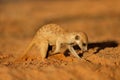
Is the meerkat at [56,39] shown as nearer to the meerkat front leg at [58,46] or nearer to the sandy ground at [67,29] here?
the meerkat front leg at [58,46]

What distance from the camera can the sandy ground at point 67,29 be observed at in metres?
8.63

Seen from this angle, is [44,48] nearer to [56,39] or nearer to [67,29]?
[56,39]

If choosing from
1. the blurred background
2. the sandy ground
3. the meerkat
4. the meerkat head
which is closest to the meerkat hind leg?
the meerkat

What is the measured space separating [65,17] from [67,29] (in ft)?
15.9

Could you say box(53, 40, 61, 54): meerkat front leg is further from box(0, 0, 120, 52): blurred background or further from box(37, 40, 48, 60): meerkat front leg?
box(0, 0, 120, 52): blurred background

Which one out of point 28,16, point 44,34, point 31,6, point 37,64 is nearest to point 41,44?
point 44,34

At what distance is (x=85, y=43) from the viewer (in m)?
9.79

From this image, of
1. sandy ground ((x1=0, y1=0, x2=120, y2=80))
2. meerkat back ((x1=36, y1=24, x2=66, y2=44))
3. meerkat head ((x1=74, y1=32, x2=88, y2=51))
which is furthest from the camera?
meerkat back ((x1=36, y1=24, x2=66, y2=44))

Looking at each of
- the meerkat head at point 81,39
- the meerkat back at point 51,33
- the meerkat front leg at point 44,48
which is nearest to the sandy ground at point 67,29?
the meerkat front leg at point 44,48

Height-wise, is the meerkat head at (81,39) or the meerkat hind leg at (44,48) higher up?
the meerkat head at (81,39)

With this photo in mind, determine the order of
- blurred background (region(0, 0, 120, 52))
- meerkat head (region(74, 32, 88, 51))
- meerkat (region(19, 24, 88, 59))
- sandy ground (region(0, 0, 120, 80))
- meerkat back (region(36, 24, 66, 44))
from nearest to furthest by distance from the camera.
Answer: sandy ground (region(0, 0, 120, 80)), meerkat head (region(74, 32, 88, 51)), meerkat (region(19, 24, 88, 59)), meerkat back (region(36, 24, 66, 44)), blurred background (region(0, 0, 120, 52))

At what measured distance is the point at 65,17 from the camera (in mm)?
25094

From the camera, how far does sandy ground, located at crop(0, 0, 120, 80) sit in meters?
8.63

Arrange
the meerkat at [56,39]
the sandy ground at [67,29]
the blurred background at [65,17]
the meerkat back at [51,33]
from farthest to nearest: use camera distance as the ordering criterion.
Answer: the blurred background at [65,17]
the meerkat back at [51,33]
the meerkat at [56,39]
the sandy ground at [67,29]
